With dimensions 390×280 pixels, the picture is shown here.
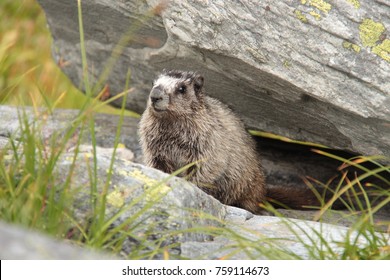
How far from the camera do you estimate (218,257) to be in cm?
475

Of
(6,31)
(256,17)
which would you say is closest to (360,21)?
(256,17)

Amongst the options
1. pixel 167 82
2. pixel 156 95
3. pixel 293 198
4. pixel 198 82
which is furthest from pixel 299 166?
pixel 156 95

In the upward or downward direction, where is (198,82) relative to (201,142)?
→ upward

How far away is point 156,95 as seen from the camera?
643 centimetres

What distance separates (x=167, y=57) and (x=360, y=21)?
1.88 metres

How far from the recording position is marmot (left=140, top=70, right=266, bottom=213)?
22.0 feet

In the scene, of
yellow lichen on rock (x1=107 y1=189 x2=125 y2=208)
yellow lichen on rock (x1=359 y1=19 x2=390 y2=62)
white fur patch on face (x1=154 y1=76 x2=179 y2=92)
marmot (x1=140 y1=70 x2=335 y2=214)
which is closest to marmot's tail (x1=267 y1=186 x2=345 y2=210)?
marmot (x1=140 y1=70 x2=335 y2=214)

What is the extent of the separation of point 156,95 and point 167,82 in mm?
213

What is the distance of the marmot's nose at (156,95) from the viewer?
6.43 m

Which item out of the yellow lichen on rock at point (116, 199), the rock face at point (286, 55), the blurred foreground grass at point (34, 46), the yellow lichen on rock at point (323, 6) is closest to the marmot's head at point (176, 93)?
the rock face at point (286, 55)

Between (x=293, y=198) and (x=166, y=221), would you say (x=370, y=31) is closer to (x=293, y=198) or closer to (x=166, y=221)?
(x=293, y=198)

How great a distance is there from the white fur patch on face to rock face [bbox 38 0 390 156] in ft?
0.86

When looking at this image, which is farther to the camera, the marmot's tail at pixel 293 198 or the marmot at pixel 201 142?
the marmot's tail at pixel 293 198

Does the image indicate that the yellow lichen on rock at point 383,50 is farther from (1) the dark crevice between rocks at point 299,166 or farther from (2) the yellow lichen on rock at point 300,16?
(1) the dark crevice between rocks at point 299,166
